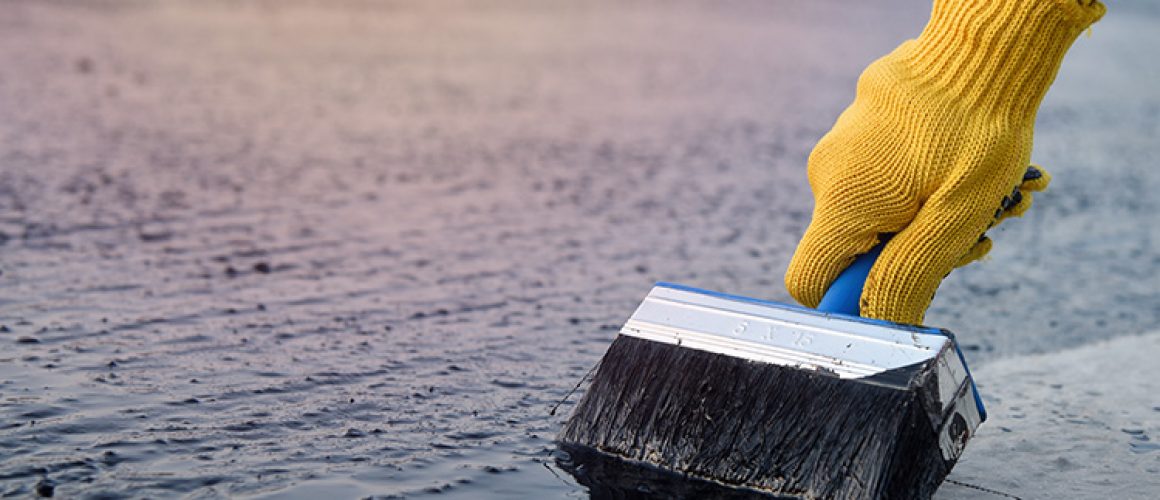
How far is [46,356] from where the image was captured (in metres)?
5.19

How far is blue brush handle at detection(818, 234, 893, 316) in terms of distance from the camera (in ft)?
13.6

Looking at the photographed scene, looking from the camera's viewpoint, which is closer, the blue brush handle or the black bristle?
the black bristle

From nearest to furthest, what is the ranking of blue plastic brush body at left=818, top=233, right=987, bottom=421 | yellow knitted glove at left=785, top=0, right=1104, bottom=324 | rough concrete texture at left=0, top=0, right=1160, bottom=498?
1. yellow knitted glove at left=785, top=0, right=1104, bottom=324
2. blue plastic brush body at left=818, top=233, right=987, bottom=421
3. rough concrete texture at left=0, top=0, right=1160, bottom=498

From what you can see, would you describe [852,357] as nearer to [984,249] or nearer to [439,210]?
[984,249]

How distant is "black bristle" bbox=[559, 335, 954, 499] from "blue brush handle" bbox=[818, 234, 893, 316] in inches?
16.2

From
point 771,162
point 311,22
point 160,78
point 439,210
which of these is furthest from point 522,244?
point 311,22

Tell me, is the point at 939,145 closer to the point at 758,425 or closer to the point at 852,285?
the point at 852,285

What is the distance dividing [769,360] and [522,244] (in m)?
4.19

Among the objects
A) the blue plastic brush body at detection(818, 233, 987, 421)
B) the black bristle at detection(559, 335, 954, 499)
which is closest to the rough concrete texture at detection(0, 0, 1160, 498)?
the black bristle at detection(559, 335, 954, 499)

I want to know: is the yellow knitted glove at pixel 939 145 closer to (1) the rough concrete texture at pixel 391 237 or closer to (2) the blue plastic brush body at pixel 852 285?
(2) the blue plastic brush body at pixel 852 285

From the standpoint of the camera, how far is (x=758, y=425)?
3.90 m

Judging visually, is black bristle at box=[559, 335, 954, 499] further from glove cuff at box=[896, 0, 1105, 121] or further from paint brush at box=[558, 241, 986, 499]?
glove cuff at box=[896, 0, 1105, 121]

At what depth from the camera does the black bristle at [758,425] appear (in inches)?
147

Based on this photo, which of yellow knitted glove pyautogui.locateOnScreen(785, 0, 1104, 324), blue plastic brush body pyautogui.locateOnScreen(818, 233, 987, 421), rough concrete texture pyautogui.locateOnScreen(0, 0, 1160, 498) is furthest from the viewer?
rough concrete texture pyautogui.locateOnScreen(0, 0, 1160, 498)
